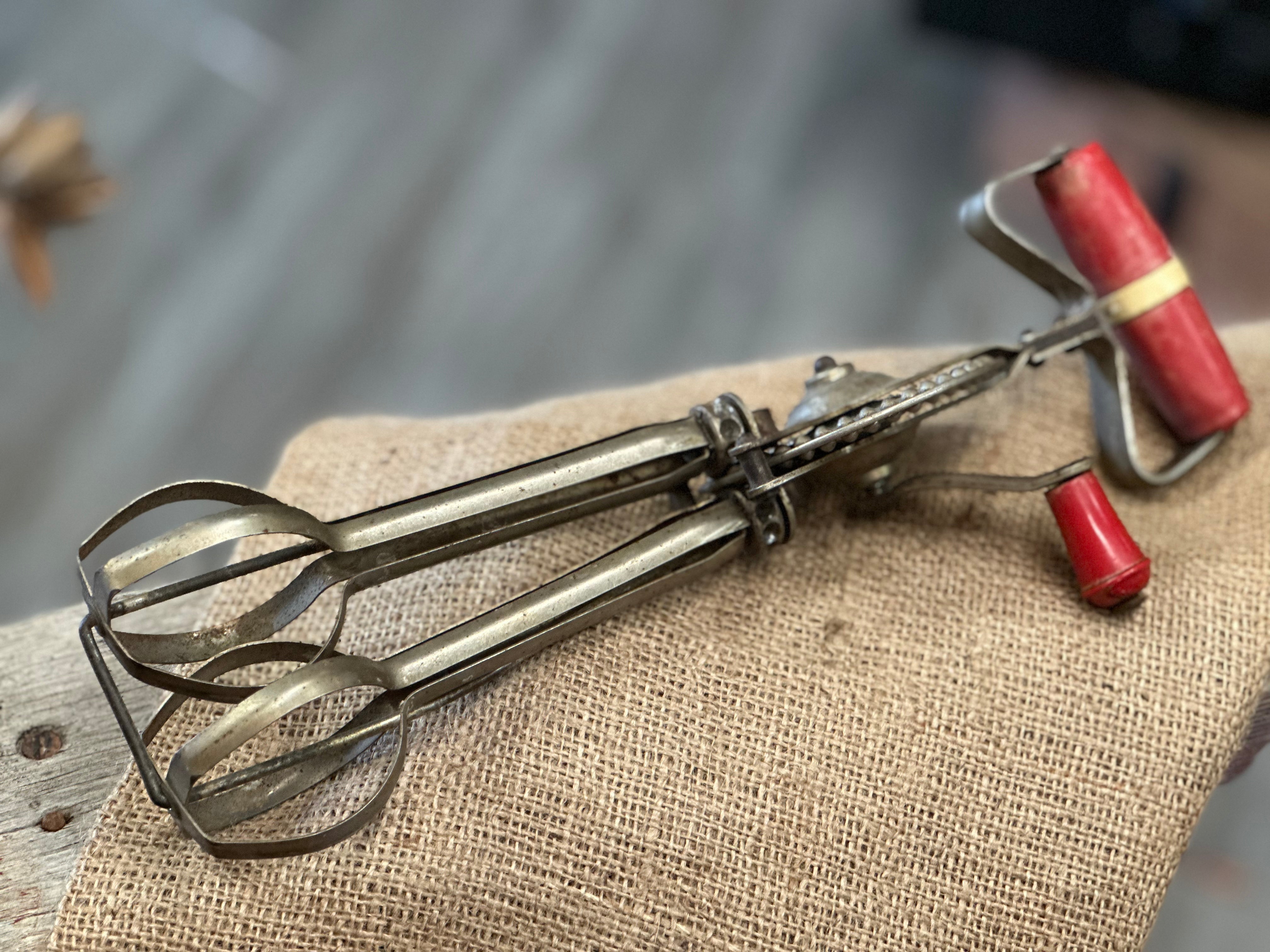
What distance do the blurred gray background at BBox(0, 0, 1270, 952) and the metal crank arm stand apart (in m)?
0.69

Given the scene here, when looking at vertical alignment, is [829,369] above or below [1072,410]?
above

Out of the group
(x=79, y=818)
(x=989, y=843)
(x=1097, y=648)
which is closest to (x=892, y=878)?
(x=989, y=843)

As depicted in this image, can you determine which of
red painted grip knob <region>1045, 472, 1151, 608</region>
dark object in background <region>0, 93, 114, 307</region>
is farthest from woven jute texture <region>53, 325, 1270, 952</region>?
dark object in background <region>0, 93, 114, 307</region>

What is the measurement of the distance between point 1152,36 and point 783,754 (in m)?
1.29

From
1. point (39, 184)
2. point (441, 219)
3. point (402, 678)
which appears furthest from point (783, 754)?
point (39, 184)

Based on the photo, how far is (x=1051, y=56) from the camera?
1.54m

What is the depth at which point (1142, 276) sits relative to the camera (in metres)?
0.72

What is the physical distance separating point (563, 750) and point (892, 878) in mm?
193

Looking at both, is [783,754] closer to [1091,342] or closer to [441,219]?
[1091,342]

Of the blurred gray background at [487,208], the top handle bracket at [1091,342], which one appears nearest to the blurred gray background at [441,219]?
the blurred gray background at [487,208]

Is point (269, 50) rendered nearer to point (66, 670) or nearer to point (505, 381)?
point (505, 381)

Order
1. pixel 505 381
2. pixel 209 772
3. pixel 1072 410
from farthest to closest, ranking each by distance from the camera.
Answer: pixel 505 381
pixel 1072 410
pixel 209 772

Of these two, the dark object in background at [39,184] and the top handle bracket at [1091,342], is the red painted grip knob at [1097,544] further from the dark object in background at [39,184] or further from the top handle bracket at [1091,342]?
the dark object in background at [39,184]

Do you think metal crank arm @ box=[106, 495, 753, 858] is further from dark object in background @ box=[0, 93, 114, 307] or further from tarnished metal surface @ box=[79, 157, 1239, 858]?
dark object in background @ box=[0, 93, 114, 307]
